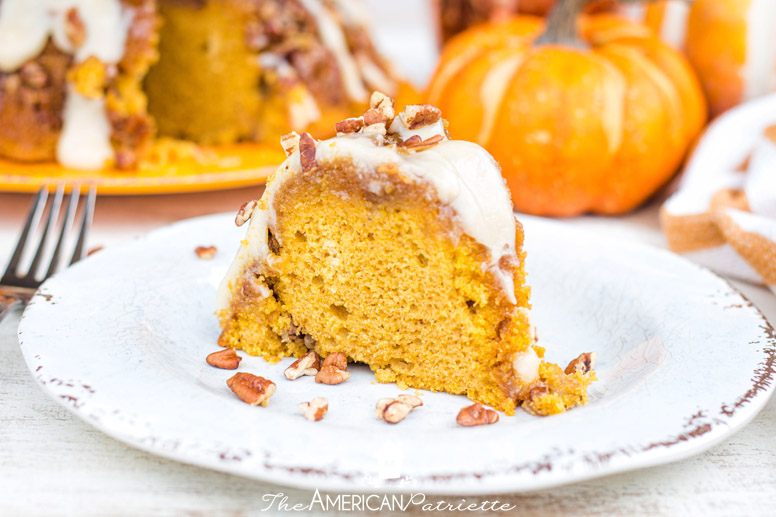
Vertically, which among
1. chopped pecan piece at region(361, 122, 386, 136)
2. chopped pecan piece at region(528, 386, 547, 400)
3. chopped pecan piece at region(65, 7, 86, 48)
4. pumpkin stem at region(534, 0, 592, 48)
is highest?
chopped pecan piece at region(65, 7, 86, 48)

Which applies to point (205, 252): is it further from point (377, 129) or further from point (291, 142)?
point (377, 129)

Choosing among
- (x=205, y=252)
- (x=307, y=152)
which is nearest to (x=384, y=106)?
(x=307, y=152)

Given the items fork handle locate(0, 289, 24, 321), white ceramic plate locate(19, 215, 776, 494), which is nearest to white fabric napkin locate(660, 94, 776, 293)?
white ceramic plate locate(19, 215, 776, 494)

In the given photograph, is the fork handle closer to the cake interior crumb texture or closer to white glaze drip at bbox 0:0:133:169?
the cake interior crumb texture

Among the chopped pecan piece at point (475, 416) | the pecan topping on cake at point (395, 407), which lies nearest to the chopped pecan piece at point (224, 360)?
the pecan topping on cake at point (395, 407)

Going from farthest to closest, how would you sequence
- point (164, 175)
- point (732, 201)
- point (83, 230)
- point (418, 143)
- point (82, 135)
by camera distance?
point (82, 135) → point (164, 175) → point (732, 201) → point (83, 230) → point (418, 143)

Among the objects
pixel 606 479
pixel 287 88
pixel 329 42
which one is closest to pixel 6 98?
pixel 287 88
